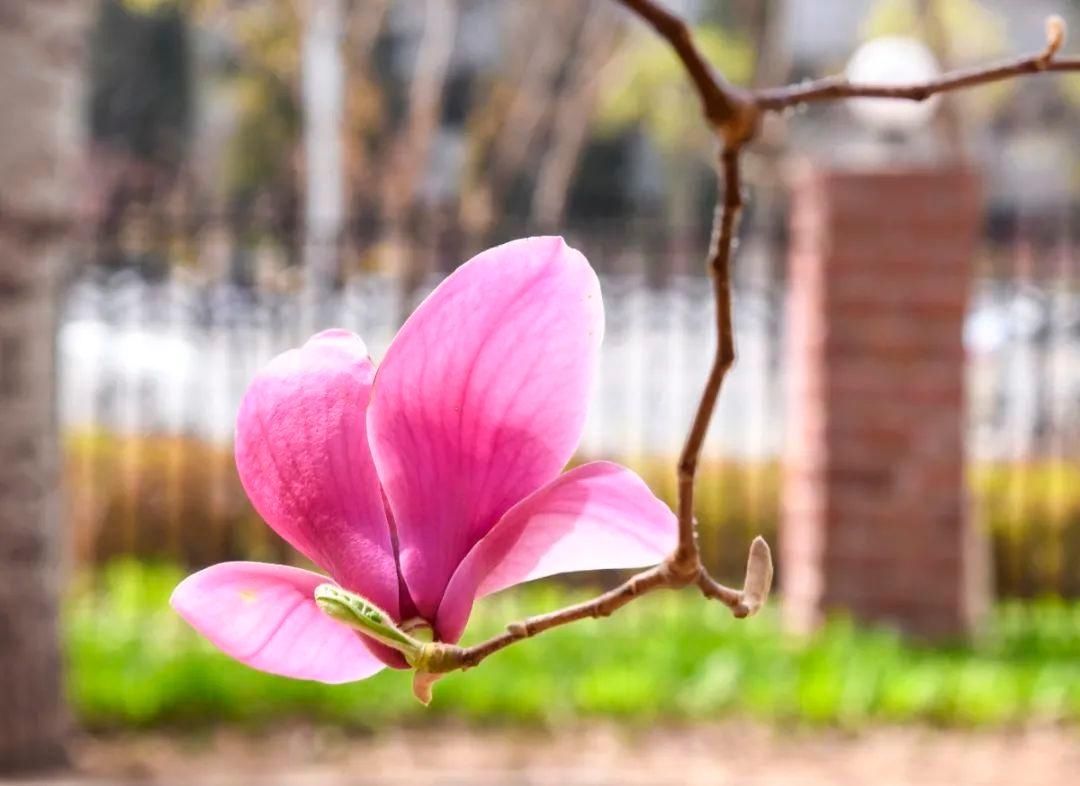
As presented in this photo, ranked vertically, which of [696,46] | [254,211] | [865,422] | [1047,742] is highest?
[254,211]

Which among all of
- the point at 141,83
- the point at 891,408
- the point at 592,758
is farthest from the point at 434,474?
the point at 141,83

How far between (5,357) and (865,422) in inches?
121

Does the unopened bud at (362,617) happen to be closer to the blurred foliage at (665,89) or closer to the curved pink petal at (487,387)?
the curved pink petal at (487,387)

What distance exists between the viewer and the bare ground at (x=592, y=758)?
3.94 metres

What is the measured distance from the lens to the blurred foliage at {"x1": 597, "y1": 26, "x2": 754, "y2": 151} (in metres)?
17.6

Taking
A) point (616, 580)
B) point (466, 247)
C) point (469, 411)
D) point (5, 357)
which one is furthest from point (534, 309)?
point (466, 247)

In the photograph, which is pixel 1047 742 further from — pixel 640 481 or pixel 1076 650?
pixel 640 481

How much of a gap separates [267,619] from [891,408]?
527 cm

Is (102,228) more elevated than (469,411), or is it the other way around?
(102,228)

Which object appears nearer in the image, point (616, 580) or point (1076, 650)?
point (1076, 650)

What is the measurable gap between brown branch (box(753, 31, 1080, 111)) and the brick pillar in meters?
5.07

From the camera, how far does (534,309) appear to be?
0.33 meters

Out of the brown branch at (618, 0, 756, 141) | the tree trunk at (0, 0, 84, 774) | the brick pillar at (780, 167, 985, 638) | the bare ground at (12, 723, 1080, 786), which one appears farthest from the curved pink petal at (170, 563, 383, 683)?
the brick pillar at (780, 167, 985, 638)

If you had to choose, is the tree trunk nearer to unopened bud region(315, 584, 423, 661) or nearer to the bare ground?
the bare ground
